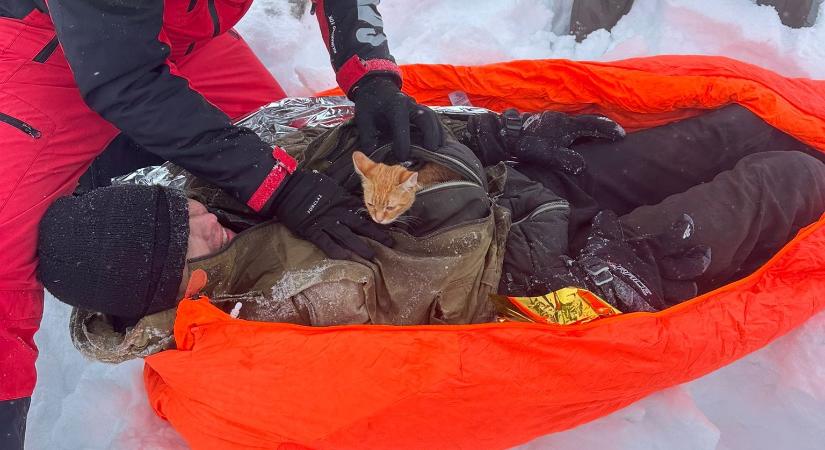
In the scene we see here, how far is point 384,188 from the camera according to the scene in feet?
4.87

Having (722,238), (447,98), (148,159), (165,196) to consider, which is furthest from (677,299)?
(148,159)

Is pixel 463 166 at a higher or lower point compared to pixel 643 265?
higher

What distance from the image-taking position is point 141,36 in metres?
1.26

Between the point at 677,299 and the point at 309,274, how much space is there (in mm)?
946

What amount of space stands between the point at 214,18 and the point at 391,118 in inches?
24.5

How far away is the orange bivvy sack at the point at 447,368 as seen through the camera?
4.08 feet

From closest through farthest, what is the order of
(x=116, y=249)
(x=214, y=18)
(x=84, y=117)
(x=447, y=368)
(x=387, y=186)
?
(x=116, y=249)
(x=447, y=368)
(x=387, y=186)
(x=84, y=117)
(x=214, y=18)

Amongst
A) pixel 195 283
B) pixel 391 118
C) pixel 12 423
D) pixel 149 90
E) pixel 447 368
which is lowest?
pixel 12 423

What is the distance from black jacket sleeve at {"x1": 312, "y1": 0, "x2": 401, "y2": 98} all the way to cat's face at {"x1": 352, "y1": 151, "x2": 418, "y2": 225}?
37 cm

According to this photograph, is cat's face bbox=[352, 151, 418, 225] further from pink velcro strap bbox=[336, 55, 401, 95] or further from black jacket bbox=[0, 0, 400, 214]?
pink velcro strap bbox=[336, 55, 401, 95]

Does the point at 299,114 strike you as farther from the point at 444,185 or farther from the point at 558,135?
the point at 558,135

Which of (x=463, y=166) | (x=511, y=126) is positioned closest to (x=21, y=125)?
(x=463, y=166)

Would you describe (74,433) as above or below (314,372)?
below

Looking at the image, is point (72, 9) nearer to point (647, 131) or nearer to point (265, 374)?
point (265, 374)
